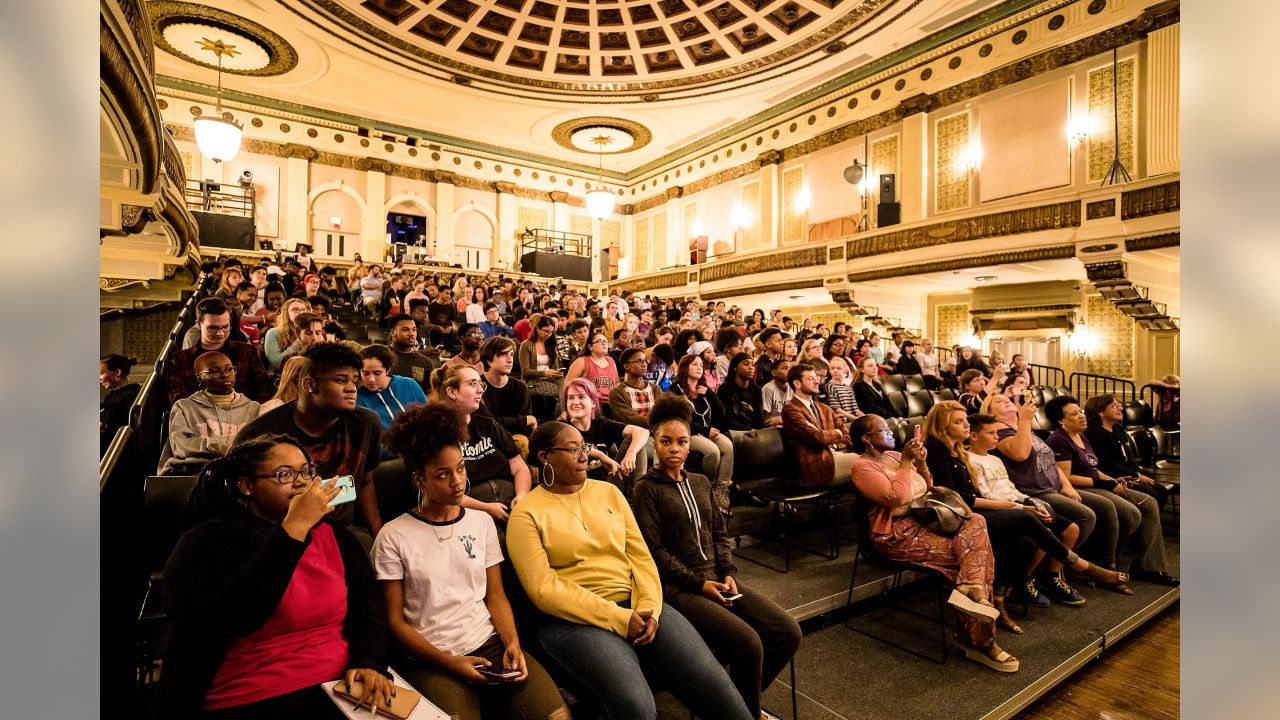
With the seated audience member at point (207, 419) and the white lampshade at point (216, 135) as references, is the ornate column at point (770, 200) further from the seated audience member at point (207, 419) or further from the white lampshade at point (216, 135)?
the seated audience member at point (207, 419)

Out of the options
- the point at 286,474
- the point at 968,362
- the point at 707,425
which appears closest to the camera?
the point at 286,474

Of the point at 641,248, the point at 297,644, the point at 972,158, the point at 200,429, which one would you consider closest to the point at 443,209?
the point at 641,248

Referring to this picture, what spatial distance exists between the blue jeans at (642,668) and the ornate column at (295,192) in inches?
591

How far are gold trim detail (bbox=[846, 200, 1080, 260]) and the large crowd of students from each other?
18.9 ft

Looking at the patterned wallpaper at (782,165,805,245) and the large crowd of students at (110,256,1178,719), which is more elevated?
the patterned wallpaper at (782,165,805,245)

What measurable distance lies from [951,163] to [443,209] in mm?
11776

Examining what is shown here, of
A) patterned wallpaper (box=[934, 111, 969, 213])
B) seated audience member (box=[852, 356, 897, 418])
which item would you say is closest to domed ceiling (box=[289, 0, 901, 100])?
patterned wallpaper (box=[934, 111, 969, 213])

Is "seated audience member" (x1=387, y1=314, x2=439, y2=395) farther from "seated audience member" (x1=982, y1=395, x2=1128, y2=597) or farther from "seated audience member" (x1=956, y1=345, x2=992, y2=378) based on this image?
"seated audience member" (x1=956, y1=345, x2=992, y2=378)

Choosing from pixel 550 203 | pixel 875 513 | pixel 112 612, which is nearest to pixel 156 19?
pixel 550 203

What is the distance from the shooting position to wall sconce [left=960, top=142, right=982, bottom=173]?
419 inches

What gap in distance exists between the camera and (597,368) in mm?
4301

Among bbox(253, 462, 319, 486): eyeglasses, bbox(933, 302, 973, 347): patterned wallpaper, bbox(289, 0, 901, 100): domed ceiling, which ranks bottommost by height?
bbox(253, 462, 319, 486): eyeglasses

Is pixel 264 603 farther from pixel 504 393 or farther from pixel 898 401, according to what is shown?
pixel 898 401
